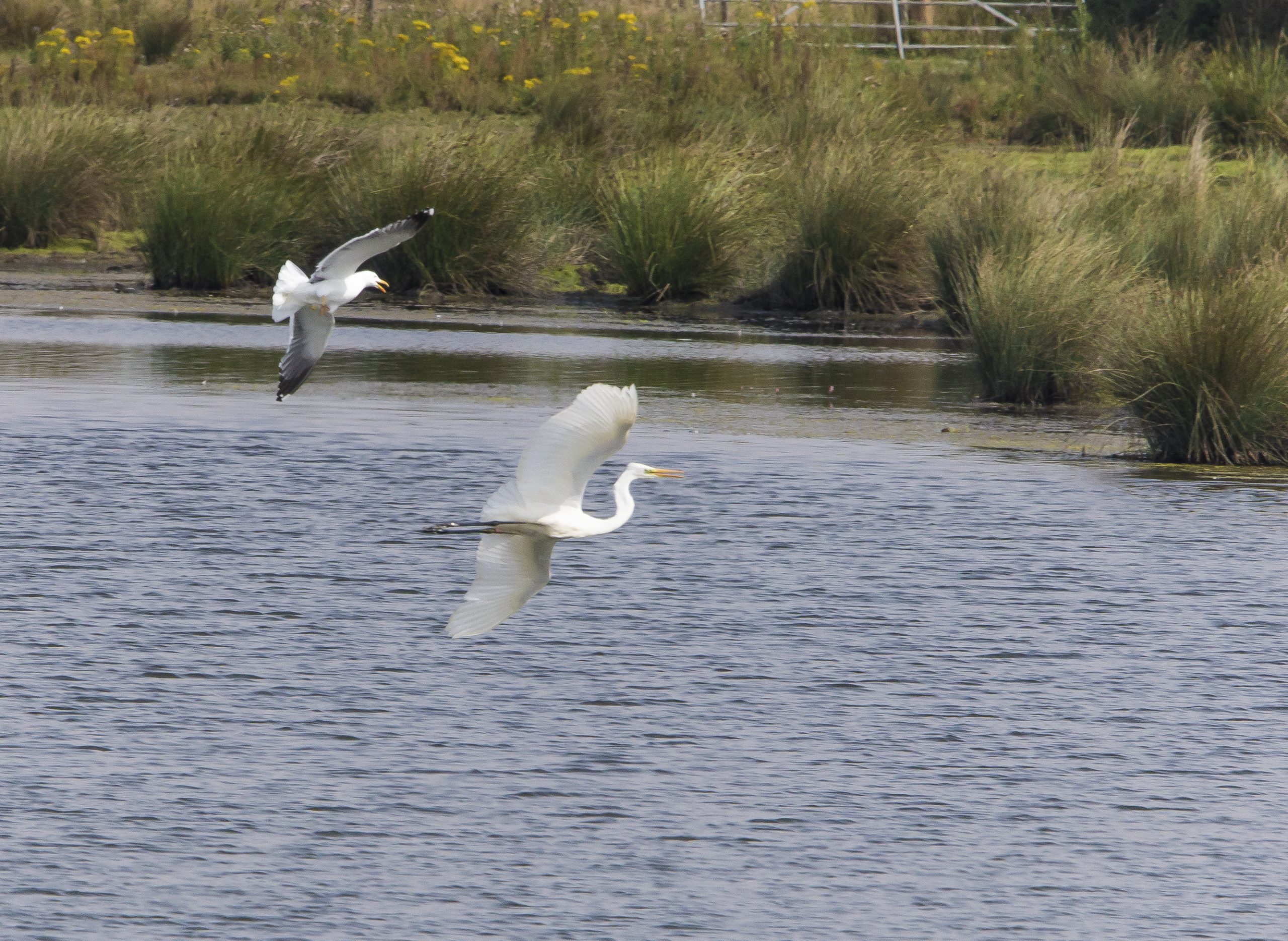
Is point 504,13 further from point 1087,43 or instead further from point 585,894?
point 585,894

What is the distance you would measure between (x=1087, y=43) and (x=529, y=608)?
837 inches

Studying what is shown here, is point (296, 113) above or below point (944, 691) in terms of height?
above

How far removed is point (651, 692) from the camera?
883 centimetres

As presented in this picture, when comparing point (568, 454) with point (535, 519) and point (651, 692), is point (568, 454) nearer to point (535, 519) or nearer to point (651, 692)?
point (535, 519)

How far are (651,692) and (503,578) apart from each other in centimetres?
113

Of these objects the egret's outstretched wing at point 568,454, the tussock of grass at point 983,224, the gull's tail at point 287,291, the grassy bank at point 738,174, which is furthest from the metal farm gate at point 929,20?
the egret's outstretched wing at point 568,454

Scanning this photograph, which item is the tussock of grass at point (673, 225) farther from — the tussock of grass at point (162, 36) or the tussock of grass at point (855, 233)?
the tussock of grass at point (162, 36)

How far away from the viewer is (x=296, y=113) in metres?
25.1

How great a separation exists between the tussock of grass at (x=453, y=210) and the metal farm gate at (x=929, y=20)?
481 inches

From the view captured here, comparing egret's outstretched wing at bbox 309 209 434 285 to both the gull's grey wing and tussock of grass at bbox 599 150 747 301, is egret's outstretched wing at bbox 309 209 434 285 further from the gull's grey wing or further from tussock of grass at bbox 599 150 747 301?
tussock of grass at bbox 599 150 747 301

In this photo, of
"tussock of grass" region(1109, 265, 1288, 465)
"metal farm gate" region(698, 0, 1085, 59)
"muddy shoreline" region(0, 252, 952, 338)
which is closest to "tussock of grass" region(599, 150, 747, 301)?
"muddy shoreline" region(0, 252, 952, 338)

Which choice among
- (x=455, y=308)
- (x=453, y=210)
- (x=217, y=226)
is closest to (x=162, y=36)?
(x=217, y=226)

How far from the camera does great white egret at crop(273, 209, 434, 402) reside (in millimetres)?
10031

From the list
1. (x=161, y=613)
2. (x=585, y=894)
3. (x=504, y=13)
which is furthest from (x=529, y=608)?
(x=504, y=13)
